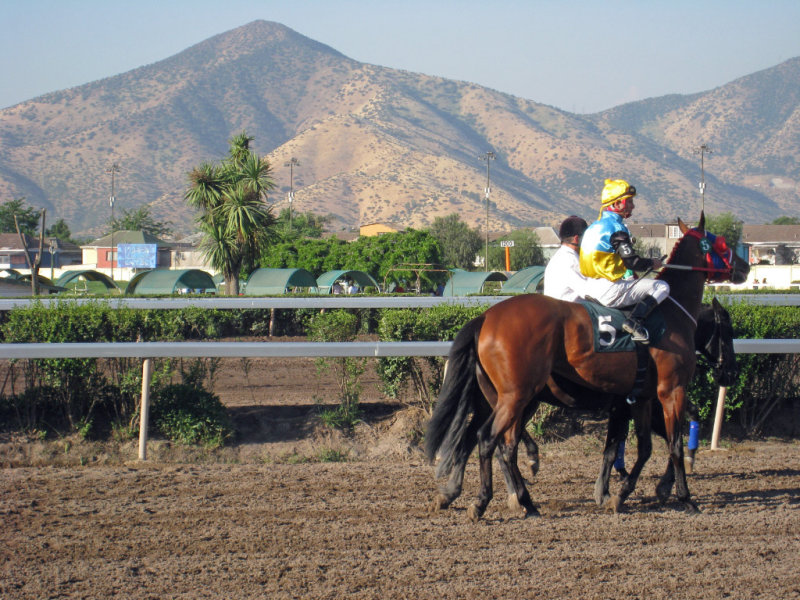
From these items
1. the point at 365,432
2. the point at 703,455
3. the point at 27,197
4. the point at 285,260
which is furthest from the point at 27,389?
the point at 27,197

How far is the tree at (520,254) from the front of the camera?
225 feet

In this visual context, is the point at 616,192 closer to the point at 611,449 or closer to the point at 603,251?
the point at 603,251

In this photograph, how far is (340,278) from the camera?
32500 mm

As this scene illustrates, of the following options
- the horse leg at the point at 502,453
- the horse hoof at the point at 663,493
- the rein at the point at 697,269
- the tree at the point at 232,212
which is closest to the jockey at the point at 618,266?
the rein at the point at 697,269

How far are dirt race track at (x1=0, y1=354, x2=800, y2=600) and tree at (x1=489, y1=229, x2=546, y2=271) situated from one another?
61675 millimetres

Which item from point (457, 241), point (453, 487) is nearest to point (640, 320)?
point (453, 487)

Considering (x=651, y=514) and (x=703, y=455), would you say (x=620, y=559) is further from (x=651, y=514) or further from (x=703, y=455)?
(x=703, y=455)

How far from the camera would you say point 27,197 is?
168 m

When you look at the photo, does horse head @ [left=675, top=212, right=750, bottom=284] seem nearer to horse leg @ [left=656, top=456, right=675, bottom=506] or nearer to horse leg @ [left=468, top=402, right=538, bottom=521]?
horse leg @ [left=656, top=456, right=675, bottom=506]

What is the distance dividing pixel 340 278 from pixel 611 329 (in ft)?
89.5

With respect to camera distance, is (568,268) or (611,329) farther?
(568,268)

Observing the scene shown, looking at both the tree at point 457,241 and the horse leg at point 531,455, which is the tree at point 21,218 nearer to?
the tree at point 457,241

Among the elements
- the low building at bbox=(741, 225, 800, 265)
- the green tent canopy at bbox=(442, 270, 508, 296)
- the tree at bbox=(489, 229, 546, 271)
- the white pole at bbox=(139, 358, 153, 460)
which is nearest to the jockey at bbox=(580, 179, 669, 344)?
the white pole at bbox=(139, 358, 153, 460)

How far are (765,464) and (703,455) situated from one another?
59 cm
